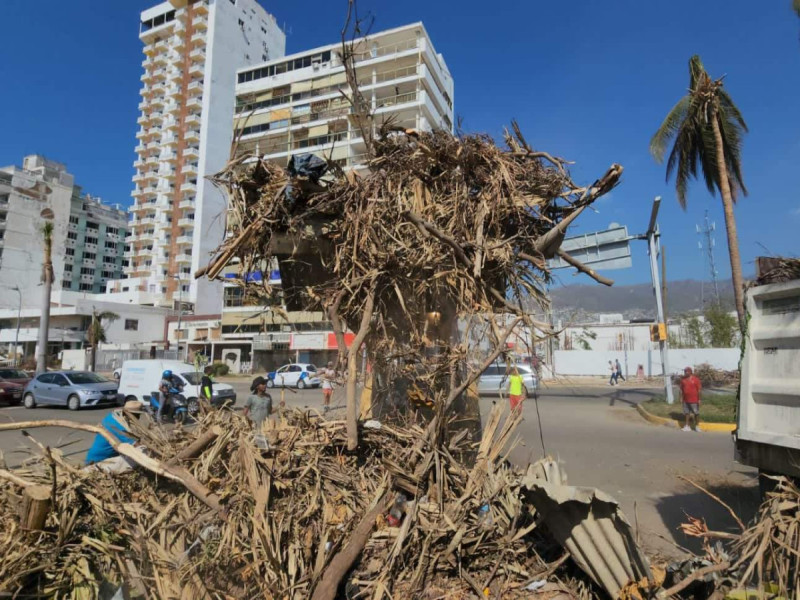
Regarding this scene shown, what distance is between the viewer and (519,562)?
11.3 feet

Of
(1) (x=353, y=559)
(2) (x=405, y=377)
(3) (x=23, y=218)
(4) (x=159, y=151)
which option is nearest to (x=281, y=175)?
(2) (x=405, y=377)

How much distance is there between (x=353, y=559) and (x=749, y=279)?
15.3ft

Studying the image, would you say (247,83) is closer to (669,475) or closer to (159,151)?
(159,151)

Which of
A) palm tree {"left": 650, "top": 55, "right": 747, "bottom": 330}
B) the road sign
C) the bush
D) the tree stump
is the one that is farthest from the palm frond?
the bush

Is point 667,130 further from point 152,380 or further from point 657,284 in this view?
point 152,380

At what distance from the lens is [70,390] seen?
→ 1869 cm

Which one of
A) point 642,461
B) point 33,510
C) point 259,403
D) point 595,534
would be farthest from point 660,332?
point 33,510

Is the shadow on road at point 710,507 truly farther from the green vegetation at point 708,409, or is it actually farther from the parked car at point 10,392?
the parked car at point 10,392

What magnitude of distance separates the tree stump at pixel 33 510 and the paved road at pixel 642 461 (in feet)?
2.61

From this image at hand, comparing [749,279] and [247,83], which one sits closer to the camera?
[749,279]

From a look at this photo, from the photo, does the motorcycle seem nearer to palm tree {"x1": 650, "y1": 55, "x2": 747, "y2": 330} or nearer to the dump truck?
the dump truck

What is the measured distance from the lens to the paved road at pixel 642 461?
5678 mm

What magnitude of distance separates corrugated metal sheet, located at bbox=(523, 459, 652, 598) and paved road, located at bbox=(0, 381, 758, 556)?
225 millimetres

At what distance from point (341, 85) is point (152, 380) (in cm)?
3900
